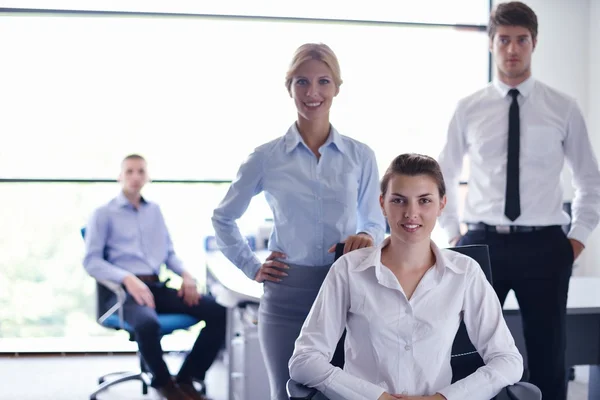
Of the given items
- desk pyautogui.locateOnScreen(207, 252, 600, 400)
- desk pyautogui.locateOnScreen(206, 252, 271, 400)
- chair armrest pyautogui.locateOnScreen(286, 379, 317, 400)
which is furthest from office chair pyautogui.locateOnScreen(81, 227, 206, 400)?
chair armrest pyautogui.locateOnScreen(286, 379, 317, 400)

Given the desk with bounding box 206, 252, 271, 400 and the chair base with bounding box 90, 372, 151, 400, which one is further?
the chair base with bounding box 90, 372, 151, 400

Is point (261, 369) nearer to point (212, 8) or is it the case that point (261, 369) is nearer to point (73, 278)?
point (73, 278)

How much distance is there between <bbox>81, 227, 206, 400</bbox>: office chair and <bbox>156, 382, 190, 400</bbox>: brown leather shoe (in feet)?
0.83

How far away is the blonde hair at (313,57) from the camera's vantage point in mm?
2115

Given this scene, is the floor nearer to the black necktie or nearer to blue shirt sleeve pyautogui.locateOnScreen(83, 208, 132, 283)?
blue shirt sleeve pyautogui.locateOnScreen(83, 208, 132, 283)

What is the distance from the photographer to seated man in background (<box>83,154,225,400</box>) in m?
3.67

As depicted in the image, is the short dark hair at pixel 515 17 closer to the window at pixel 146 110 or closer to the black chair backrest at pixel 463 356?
the black chair backrest at pixel 463 356

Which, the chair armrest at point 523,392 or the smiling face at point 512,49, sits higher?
the smiling face at point 512,49

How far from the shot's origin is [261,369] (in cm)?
307

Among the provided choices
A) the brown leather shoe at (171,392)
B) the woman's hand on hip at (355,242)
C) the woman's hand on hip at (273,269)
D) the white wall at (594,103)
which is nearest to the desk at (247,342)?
the brown leather shoe at (171,392)

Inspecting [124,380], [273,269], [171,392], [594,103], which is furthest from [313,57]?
[594,103]

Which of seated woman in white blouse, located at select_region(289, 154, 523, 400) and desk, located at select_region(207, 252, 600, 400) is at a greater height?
seated woman in white blouse, located at select_region(289, 154, 523, 400)

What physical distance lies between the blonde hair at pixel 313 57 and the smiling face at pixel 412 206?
435mm

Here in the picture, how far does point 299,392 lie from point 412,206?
0.57 m
